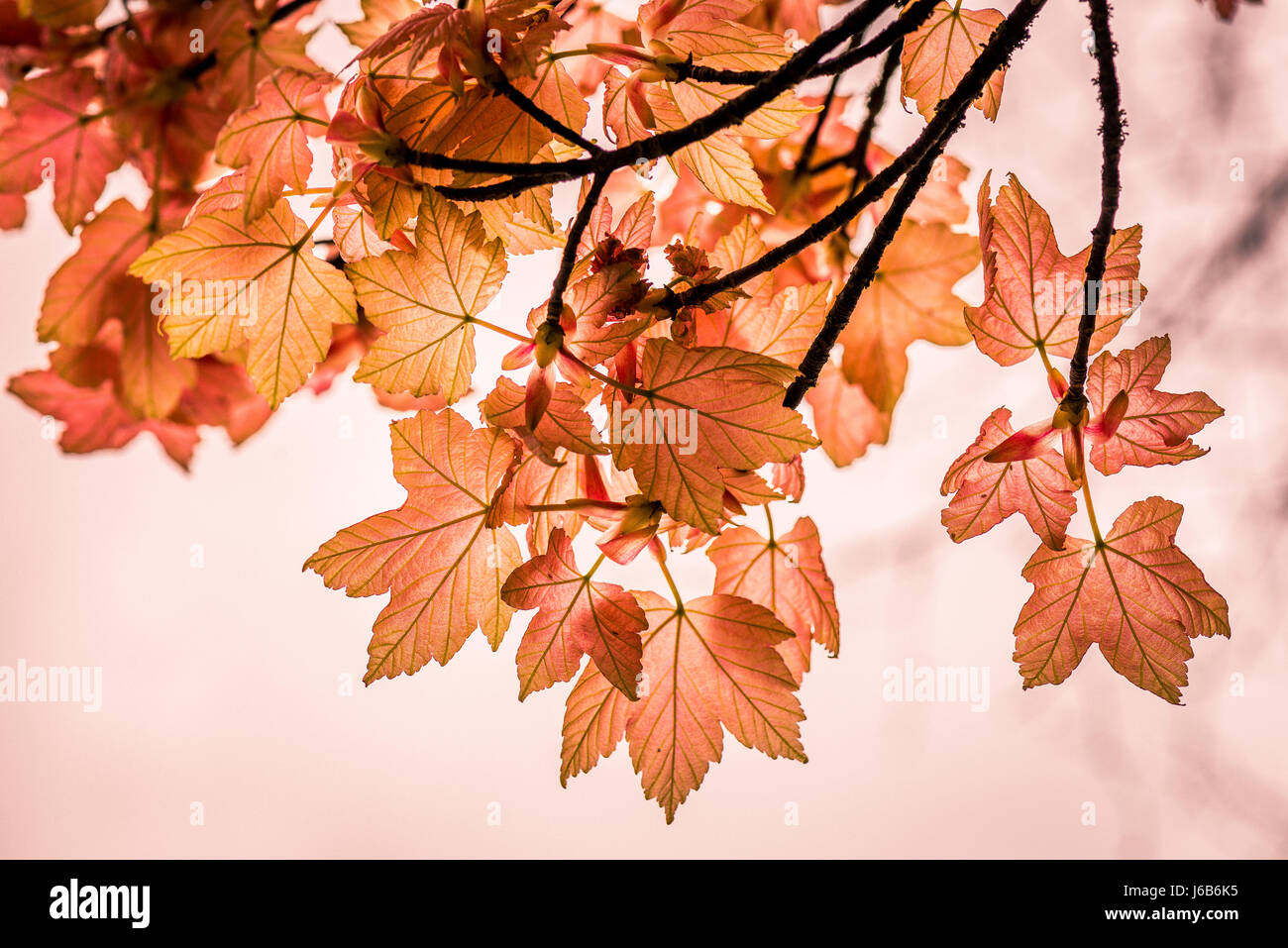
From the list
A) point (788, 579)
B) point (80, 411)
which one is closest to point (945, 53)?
point (788, 579)

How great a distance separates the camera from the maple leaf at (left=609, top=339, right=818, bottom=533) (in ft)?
0.64

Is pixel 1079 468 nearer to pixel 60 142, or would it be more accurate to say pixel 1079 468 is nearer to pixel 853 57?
pixel 853 57

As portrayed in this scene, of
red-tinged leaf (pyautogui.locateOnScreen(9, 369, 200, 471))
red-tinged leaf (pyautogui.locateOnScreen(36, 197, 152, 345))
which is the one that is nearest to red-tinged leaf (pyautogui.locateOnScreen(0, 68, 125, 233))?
red-tinged leaf (pyautogui.locateOnScreen(36, 197, 152, 345))

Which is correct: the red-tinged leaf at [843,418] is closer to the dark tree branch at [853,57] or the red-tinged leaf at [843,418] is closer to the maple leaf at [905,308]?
the maple leaf at [905,308]

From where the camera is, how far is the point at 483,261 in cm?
21

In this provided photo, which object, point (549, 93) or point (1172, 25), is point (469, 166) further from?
point (1172, 25)

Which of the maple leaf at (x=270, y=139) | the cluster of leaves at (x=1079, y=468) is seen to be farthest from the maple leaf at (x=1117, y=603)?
the maple leaf at (x=270, y=139)

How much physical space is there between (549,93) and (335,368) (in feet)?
0.95

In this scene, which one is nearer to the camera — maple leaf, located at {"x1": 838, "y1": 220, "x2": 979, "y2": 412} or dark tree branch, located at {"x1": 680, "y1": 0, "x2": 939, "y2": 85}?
dark tree branch, located at {"x1": 680, "y1": 0, "x2": 939, "y2": 85}

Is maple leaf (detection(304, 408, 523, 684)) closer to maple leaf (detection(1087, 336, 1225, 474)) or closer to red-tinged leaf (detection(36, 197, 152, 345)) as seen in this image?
maple leaf (detection(1087, 336, 1225, 474))

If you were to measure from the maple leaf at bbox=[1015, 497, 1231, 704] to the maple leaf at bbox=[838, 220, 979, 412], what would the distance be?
148mm

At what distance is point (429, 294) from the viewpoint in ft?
0.71
